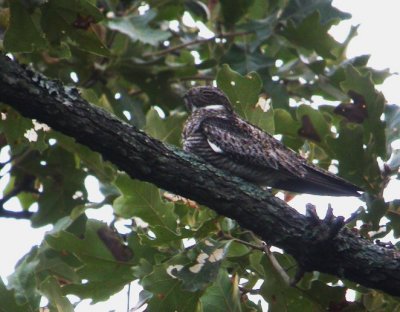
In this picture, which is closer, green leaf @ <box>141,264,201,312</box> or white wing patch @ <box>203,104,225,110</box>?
green leaf @ <box>141,264,201,312</box>

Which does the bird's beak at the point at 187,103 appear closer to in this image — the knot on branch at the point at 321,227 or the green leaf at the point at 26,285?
the green leaf at the point at 26,285

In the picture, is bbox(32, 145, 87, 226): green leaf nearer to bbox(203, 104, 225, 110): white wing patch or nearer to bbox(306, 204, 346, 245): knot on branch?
bbox(203, 104, 225, 110): white wing patch

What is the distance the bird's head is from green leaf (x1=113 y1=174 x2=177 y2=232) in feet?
3.30

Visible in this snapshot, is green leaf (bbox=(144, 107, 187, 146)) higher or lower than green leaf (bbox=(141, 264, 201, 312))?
higher

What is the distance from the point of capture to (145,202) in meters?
4.29

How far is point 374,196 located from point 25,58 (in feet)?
6.79

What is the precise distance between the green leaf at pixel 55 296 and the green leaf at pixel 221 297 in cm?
55

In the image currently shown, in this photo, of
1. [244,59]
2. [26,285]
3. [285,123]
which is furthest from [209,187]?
[244,59]

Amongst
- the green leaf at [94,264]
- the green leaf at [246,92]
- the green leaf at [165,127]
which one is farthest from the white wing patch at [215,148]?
the green leaf at [94,264]

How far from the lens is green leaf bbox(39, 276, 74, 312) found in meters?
3.87

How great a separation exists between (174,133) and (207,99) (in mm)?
431

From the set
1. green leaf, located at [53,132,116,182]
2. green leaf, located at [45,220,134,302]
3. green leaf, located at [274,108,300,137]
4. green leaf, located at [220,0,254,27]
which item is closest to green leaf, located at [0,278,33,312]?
green leaf, located at [45,220,134,302]

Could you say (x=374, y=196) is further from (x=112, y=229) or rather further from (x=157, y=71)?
(x=157, y=71)

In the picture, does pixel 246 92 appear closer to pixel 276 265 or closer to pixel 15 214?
pixel 276 265
